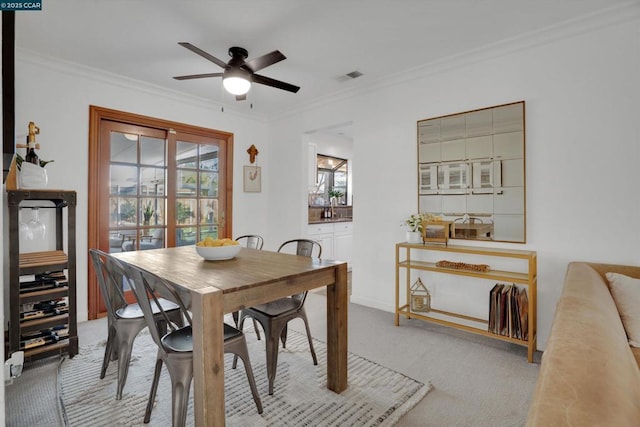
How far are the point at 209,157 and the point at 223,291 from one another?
3245mm

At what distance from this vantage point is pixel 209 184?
4.38 metres

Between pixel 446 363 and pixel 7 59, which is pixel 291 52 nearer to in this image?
pixel 7 59

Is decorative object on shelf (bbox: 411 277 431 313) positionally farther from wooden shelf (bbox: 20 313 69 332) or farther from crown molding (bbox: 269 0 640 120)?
wooden shelf (bbox: 20 313 69 332)

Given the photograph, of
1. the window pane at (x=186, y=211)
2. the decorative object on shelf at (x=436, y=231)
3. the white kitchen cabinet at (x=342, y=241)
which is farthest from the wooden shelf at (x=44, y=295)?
the white kitchen cabinet at (x=342, y=241)

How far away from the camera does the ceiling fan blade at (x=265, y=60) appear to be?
228 centimetres

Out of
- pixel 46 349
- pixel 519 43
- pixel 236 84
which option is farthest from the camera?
pixel 519 43

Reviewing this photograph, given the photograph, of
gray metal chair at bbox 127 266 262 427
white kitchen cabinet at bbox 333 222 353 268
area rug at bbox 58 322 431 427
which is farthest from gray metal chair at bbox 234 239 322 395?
white kitchen cabinet at bbox 333 222 353 268

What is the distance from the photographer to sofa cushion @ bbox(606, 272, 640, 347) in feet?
5.30

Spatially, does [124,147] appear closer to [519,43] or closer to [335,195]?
[335,195]

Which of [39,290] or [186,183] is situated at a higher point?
[186,183]

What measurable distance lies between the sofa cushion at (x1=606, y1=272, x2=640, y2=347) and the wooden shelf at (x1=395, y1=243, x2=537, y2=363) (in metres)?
0.53

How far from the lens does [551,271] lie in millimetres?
2605

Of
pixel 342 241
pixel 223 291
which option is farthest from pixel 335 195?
pixel 223 291

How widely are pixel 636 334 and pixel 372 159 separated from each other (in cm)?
258
